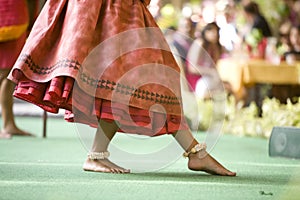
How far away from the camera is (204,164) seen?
285 cm

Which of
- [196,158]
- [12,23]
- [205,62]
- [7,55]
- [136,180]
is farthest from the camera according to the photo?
[205,62]

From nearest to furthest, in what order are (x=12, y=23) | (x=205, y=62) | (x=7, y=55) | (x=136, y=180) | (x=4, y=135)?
(x=136, y=180) < (x=12, y=23) < (x=7, y=55) < (x=4, y=135) < (x=205, y=62)

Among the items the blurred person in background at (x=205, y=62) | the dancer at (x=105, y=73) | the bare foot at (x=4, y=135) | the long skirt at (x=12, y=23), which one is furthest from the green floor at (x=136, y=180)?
the blurred person in background at (x=205, y=62)

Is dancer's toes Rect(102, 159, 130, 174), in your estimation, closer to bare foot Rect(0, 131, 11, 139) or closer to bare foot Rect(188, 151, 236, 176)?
bare foot Rect(188, 151, 236, 176)

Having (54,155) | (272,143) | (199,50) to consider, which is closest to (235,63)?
(199,50)

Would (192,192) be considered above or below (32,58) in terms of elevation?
below

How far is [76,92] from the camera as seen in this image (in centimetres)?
270

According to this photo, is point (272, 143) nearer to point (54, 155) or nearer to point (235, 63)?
point (54, 155)

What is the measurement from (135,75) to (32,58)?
36cm

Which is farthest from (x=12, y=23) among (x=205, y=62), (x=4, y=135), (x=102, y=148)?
(x=205, y=62)

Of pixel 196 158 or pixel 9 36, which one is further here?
pixel 9 36

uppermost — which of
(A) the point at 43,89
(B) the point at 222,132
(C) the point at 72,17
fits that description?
(C) the point at 72,17

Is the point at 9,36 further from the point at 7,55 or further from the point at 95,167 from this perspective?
the point at 95,167

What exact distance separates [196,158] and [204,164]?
36mm
